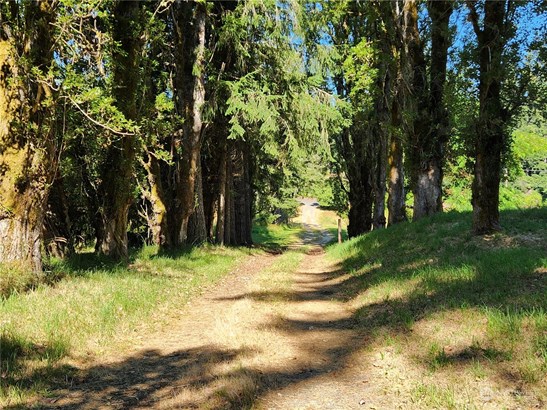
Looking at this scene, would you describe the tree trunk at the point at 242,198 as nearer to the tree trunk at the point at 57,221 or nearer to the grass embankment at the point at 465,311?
the tree trunk at the point at 57,221

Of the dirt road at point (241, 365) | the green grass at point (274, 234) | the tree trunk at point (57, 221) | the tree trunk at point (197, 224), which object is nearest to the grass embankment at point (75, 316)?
the dirt road at point (241, 365)

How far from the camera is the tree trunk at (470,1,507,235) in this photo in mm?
10023

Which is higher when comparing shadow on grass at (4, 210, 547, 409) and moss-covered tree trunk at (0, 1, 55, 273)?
moss-covered tree trunk at (0, 1, 55, 273)

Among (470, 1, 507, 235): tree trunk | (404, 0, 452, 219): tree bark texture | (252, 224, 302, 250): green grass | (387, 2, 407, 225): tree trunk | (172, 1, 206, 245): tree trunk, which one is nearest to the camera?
(470, 1, 507, 235): tree trunk

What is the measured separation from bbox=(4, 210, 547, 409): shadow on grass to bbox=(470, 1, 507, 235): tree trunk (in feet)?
2.39

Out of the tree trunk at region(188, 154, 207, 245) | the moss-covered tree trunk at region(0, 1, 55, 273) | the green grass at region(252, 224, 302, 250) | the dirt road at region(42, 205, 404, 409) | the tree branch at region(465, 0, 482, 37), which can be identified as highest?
the tree branch at region(465, 0, 482, 37)

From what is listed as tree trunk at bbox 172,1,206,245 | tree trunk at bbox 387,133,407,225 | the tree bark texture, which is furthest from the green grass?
the tree bark texture

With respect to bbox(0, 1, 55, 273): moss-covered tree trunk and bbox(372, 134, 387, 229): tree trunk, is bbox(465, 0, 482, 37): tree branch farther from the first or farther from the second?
bbox(372, 134, 387, 229): tree trunk

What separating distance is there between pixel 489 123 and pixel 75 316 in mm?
9472

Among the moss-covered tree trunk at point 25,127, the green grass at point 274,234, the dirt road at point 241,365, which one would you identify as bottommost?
the green grass at point 274,234

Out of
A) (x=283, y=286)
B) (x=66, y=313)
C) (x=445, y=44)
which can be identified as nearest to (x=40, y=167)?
(x=66, y=313)

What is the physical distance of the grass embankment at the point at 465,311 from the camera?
4332 mm

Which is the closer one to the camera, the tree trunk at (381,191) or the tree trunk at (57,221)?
the tree trunk at (57,221)

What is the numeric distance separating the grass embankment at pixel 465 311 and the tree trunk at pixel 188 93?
24.6ft
